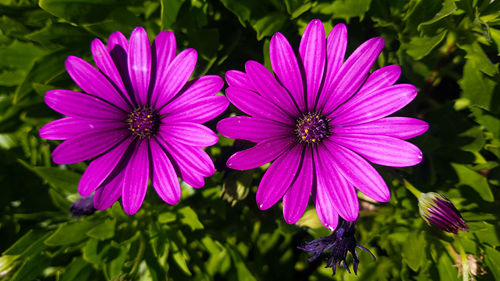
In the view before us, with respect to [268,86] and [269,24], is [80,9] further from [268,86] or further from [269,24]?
[268,86]

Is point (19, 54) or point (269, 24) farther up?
point (19, 54)

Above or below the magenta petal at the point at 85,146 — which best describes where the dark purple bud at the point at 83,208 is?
below

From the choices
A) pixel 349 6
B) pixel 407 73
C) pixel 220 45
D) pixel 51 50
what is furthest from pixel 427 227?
pixel 51 50

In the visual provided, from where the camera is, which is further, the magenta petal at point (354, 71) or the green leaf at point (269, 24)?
the green leaf at point (269, 24)

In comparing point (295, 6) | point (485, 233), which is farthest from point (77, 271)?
point (485, 233)

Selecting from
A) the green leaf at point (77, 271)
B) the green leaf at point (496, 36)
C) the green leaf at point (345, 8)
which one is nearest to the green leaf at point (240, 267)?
the green leaf at point (77, 271)

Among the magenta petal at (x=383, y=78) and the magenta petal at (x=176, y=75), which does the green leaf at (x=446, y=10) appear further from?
the magenta petal at (x=176, y=75)
